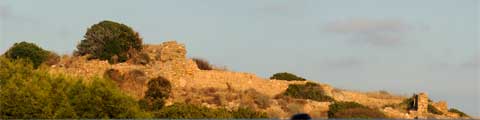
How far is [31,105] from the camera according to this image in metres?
34.3

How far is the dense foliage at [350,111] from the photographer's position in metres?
46.4

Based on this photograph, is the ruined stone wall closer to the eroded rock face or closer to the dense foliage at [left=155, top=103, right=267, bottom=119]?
the eroded rock face

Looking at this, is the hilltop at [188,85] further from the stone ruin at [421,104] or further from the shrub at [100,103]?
the shrub at [100,103]

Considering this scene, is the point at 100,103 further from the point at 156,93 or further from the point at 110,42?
the point at 110,42

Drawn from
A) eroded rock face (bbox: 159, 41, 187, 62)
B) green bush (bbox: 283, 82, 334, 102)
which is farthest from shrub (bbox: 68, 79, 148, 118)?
green bush (bbox: 283, 82, 334, 102)

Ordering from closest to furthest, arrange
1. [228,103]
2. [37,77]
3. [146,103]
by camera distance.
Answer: [37,77]
[146,103]
[228,103]

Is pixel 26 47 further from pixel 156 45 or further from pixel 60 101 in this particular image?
pixel 60 101

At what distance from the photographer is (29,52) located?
184 feet

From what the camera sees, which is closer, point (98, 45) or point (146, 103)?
point (146, 103)

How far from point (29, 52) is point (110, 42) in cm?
456

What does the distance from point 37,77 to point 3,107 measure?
466cm

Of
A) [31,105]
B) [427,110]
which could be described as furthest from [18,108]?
[427,110]

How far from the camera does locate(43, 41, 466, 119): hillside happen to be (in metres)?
50.9

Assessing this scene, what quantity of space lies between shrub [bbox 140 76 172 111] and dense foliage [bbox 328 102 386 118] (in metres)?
8.37
